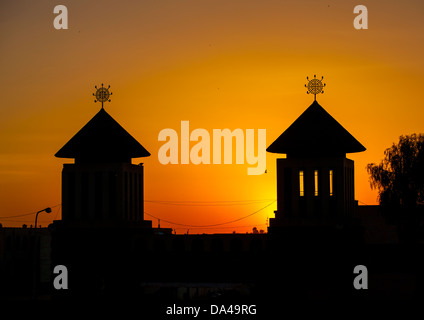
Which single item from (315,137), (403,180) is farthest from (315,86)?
(403,180)

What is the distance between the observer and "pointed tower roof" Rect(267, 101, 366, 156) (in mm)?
54812

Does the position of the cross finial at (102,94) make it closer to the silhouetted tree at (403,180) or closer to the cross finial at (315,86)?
the cross finial at (315,86)

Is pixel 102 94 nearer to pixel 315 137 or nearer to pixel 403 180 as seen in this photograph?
pixel 315 137

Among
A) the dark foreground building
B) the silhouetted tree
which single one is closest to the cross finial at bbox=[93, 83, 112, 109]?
the dark foreground building

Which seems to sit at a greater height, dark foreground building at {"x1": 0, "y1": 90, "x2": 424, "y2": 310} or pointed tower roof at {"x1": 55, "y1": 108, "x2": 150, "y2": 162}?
pointed tower roof at {"x1": 55, "y1": 108, "x2": 150, "y2": 162}

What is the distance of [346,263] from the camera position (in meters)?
54.5

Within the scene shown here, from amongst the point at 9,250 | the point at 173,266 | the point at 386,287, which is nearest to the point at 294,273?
the point at 173,266

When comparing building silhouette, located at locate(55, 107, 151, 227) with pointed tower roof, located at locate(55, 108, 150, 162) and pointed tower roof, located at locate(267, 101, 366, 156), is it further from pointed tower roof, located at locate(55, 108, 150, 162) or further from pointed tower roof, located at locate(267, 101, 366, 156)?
pointed tower roof, located at locate(267, 101, 366, 156)

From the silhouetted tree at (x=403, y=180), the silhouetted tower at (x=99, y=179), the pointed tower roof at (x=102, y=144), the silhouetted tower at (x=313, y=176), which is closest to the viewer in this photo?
the silhouetted tower at (x=313, y=176)

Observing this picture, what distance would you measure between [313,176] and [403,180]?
29.0m

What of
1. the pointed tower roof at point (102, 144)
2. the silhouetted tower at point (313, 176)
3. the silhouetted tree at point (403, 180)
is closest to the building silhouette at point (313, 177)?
the silhouetted tower at point (313, 176)

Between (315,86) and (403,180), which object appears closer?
(315,86)

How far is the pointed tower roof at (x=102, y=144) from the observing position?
57.1 meters

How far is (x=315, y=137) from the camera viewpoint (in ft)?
181
